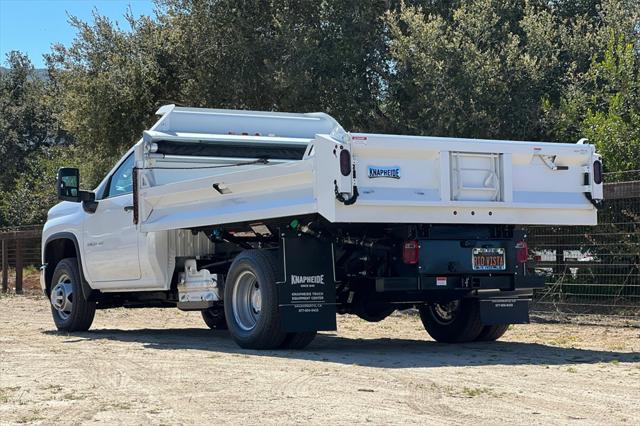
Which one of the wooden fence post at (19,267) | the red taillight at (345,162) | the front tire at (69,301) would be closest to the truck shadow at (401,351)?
the front tire at (69,301)

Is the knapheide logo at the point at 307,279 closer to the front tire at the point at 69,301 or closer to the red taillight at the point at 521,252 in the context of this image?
the red taillight at the point at 521,252

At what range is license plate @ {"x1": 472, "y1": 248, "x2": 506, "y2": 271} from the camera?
10258 mm

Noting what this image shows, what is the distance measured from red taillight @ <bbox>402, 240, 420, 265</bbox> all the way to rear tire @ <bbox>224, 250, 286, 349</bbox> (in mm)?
1226

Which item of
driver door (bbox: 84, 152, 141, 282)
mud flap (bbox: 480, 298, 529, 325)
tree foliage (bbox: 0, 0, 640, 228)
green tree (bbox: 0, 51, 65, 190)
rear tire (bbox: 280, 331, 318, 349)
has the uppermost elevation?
green tree (bbox: 0, 51, 65, 190)

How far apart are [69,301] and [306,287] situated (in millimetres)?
4625

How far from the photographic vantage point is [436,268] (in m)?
9.98

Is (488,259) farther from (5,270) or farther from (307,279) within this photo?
(5,270)

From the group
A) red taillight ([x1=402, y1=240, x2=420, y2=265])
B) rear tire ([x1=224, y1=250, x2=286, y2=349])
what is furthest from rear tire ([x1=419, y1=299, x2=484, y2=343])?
rear tire ([x1=224, y1=250, x2=286, y2=349])

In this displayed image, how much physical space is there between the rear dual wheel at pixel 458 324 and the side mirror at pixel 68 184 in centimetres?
443

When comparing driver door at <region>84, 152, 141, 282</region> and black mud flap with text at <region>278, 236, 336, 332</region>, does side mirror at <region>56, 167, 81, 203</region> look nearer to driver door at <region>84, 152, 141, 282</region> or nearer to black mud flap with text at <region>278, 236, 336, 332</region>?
driver door at <region>84, 152, 141, 282</region>

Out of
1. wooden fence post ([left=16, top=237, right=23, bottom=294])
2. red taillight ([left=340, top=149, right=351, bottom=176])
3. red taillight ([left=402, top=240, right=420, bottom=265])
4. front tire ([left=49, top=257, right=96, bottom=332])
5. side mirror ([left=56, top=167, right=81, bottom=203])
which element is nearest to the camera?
red taillight ([left=340, top=149, right=351, bottom=176])

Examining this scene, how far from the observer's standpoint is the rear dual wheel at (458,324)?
1134 centimetres

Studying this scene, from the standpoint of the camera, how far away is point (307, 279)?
10055 mm

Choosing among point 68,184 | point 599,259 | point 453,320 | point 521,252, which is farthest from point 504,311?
point 68,184
